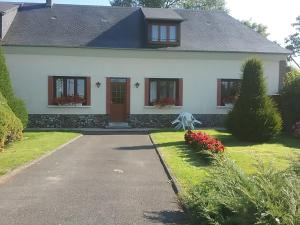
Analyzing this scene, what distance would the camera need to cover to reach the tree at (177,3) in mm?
47969

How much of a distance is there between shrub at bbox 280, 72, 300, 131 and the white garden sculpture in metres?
4.58

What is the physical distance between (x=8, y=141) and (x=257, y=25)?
4274 cm

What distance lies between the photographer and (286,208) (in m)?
5.08

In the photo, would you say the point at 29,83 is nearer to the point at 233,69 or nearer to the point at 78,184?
the point at 233,69

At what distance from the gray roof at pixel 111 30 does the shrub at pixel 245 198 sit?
770 inches

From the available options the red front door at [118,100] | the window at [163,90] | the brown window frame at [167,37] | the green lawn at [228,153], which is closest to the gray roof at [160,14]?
the brown window frame at [167,37]

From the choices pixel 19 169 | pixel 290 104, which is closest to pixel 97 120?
pixel 290 104

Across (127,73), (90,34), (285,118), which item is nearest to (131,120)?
(127,73)

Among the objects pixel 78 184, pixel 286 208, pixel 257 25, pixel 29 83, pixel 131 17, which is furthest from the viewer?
pixel 257 25

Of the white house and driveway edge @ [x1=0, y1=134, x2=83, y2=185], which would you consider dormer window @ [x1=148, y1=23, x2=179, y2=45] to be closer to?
the white house

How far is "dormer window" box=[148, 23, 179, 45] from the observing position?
26259mm

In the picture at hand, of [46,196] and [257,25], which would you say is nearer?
[46,196]

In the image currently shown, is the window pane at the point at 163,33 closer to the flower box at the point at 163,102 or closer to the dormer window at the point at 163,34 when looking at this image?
the dormer window at the point at 163,34

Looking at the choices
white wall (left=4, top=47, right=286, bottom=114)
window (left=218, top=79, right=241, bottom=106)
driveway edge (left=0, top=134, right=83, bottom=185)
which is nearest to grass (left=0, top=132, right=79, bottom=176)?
driveway edge (left=0, top=134, right=83, bottom=185)
